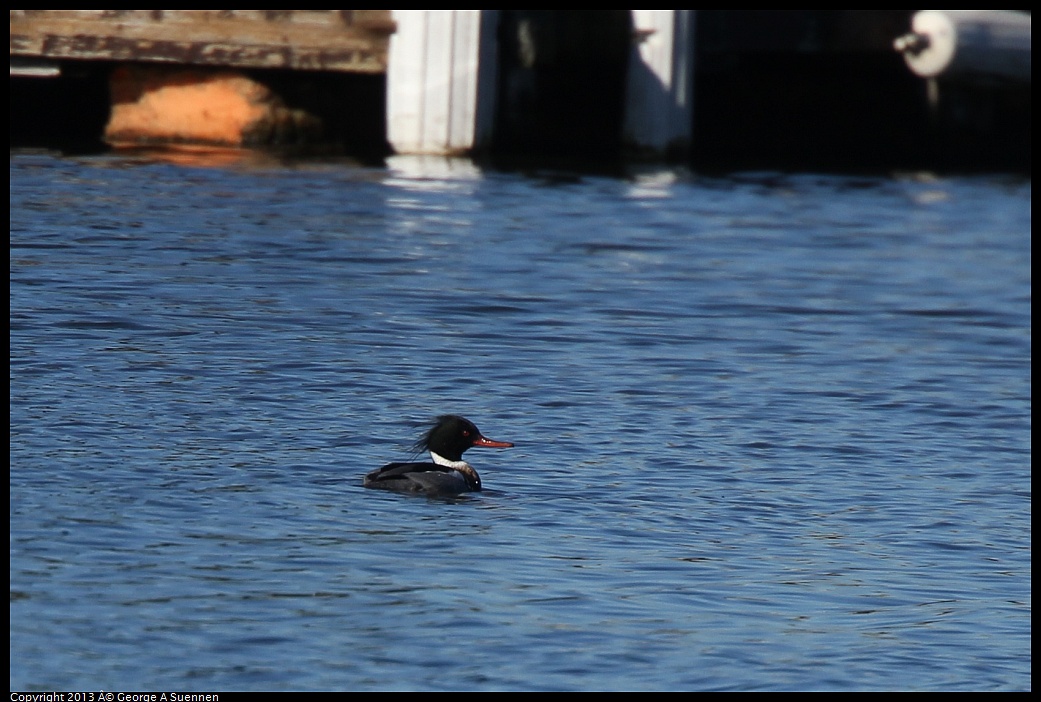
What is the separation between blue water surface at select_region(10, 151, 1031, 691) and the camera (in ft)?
18.1

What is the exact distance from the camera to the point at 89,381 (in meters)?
8.69

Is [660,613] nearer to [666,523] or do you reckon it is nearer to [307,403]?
[666,523]

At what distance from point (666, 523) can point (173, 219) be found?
7417mm

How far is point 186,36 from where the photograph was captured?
1688 centimetres

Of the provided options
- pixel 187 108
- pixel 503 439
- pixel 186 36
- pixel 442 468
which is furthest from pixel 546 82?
pixel 442 468

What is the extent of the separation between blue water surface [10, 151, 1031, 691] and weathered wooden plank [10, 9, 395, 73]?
5.20ft

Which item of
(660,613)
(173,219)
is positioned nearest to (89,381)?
(660,613)

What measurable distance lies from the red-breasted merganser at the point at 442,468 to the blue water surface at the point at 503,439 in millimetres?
122

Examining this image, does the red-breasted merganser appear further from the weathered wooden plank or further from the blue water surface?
the weathered wooden plank

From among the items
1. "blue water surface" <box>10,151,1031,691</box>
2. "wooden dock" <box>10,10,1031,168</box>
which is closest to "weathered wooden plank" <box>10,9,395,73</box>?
"wooden dock" <box>10,10,1031,168</box>

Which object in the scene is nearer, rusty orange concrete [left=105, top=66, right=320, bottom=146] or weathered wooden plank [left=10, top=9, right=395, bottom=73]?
weathered wooden plank [left=10, top=9, right=395, bottom=73]

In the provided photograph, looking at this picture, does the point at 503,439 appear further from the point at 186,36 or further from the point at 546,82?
the point at 546,82

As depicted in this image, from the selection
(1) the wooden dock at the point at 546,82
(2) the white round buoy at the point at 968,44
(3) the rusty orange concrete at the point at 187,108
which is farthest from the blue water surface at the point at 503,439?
(2) the white round buoy at the point at 968,44

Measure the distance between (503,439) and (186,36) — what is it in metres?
9.65
